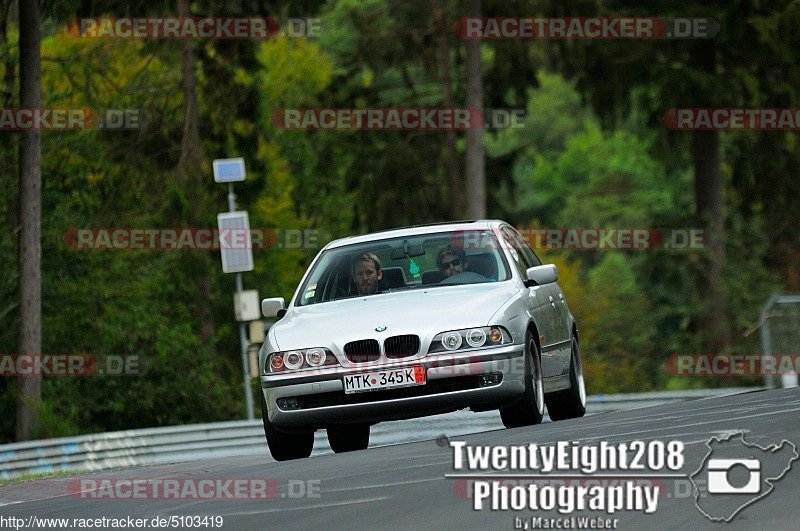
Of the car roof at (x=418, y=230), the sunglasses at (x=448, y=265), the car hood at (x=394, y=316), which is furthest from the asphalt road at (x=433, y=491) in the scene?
the car roof at (x=418, y=230)

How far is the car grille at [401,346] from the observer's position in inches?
495

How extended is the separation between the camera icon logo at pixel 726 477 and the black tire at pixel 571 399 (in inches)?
209

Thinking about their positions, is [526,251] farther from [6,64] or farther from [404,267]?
[6,64]

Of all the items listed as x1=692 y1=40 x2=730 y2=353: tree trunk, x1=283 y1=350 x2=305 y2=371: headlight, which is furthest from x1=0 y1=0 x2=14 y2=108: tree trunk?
x1=283 y1=350 x2=305 y2=371: headlight

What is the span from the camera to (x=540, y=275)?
45.8 ft

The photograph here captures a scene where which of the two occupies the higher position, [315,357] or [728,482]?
[315,357]

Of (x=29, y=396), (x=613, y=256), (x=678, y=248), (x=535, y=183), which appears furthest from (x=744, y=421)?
(x=535, y=183)

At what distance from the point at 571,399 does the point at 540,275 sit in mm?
1725

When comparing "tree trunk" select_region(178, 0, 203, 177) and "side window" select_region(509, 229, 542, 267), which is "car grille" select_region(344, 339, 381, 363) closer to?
"side window" select_region(509, 229, 542, 267)

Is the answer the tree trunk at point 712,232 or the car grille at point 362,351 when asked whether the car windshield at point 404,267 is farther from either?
the tree trunk at point 712,232

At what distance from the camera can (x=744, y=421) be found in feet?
41.7

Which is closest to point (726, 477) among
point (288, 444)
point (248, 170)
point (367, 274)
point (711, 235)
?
point (288, 444)

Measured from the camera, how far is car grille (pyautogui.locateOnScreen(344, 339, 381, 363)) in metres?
12.6

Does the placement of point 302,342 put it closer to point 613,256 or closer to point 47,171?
point 47,171
